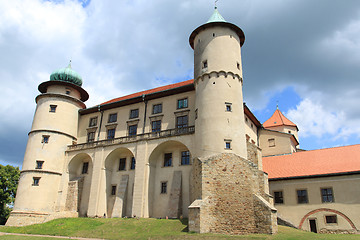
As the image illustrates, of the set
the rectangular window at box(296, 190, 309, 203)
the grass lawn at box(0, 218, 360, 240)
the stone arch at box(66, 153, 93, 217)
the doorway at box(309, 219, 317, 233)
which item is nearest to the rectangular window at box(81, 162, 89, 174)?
the stone arch at box(66, 153, 93, 217)

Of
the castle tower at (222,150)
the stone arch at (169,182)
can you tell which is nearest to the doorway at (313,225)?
the castle tower at (222,150)

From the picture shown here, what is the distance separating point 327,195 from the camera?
2609cm

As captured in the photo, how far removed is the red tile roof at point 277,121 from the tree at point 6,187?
41.7 m

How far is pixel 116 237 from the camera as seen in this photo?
21234mm

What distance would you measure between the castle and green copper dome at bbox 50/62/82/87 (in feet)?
0.44

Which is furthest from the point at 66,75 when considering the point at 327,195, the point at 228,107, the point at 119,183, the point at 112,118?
Result: the point at 327,195

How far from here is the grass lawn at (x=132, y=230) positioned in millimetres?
19873

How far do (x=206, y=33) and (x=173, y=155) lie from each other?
A: 1329cm

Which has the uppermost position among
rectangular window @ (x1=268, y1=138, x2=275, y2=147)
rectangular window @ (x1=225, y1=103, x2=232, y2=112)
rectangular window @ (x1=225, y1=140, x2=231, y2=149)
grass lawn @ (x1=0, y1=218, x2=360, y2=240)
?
rectangular window @ (x1=225, y1=103, x2=232, y2=112)

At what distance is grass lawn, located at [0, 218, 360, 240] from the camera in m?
19.9

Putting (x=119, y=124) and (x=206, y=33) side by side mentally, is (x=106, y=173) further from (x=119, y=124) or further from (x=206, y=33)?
(x=206, y=33)

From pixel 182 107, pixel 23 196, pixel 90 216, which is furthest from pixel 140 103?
pixel 23 196

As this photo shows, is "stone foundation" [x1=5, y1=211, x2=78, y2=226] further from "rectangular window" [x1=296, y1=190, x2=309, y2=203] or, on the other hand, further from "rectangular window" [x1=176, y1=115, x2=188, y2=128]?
"rectangular window" [x1=296, y1=190, x2=309, y2=203]

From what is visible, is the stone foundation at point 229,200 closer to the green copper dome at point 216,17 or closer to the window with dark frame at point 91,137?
the green copper dome at point 216,17
